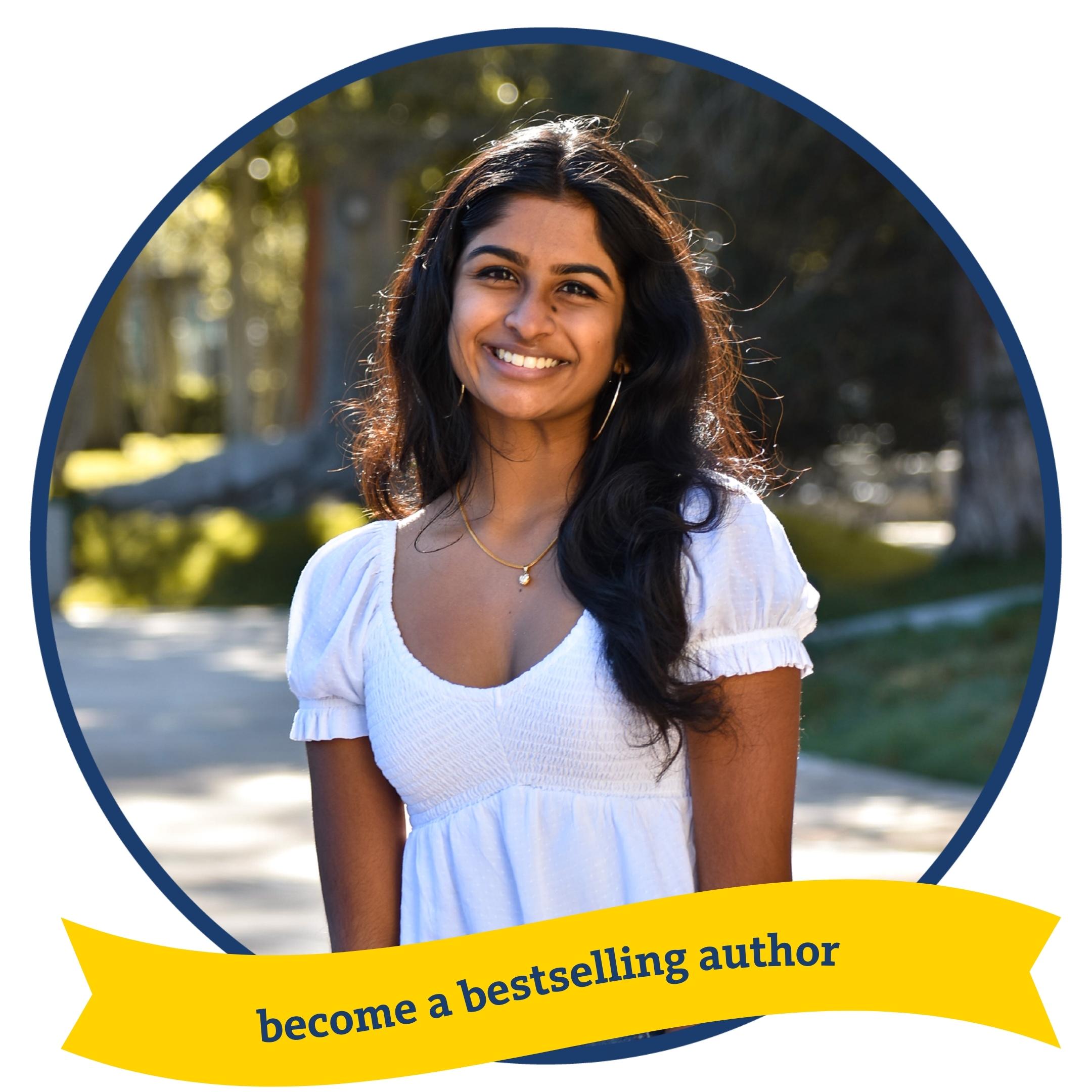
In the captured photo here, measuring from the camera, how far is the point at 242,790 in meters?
7.35

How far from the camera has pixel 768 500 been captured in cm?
1395

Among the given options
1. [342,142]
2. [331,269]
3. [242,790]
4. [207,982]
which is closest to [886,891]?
[207,982]

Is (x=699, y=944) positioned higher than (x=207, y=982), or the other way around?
(x=699, y=944)

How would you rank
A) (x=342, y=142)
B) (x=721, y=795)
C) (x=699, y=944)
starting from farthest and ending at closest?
(x=342, y=142)
(x=699, y=944)
(x=721, y=795)

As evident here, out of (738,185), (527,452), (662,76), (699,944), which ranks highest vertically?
(662,76)

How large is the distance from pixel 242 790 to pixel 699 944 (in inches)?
198

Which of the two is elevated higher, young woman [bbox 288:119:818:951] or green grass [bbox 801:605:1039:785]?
young woman [bbox 288:119:818:951]

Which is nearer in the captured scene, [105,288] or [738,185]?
[105,288]

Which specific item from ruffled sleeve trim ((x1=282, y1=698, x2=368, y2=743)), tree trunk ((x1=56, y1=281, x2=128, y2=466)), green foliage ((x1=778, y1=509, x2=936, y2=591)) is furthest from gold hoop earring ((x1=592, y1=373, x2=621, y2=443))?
tree trunk ((x1=56, y1=281, x2=128, y2=466))

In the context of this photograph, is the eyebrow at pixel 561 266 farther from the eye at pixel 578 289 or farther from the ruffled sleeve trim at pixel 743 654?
the ruffled sleeve trim at pixel 743 654

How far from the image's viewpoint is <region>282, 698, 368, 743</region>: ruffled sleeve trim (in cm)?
258

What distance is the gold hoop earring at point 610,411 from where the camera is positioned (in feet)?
8.72

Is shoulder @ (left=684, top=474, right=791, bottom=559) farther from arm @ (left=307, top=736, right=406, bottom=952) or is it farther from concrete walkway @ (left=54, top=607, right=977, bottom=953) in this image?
concrete walkway @ (left=54, top=607, right=977, bottom=953)

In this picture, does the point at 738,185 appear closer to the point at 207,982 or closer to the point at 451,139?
the point at 451,139
